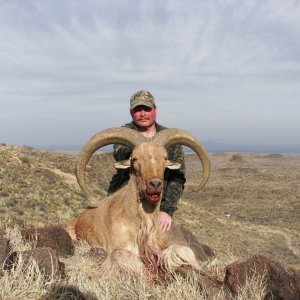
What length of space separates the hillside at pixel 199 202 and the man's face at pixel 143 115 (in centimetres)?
262

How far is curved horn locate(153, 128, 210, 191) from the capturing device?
7473 millimetres

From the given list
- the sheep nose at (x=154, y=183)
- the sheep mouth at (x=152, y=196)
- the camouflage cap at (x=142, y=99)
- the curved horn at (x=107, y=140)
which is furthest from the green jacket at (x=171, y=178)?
the sheep nose at (x=154, y=183)

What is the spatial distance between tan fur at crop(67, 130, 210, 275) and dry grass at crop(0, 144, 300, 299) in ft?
1.39

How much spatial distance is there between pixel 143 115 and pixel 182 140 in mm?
919

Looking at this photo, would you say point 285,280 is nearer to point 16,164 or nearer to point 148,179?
point 148,179

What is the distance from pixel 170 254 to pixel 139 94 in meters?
3.07

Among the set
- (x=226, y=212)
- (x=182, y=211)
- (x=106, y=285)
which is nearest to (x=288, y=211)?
(x=226, y=212)

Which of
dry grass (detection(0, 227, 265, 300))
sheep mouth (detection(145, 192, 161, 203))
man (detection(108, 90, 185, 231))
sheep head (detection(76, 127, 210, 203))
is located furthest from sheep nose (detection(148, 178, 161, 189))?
man (detection(108, 90, 185, 231))

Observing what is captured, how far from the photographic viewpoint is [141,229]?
6.95 metres

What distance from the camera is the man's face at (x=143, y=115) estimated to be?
8375mm

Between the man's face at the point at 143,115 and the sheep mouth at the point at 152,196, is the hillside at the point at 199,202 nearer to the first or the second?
the sheep mouth at the point at 152,196

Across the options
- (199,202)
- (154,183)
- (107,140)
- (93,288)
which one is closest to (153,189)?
(154,183)

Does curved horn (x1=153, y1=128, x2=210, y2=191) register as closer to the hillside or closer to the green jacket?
the green jacket

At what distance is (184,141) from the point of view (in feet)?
26.2
